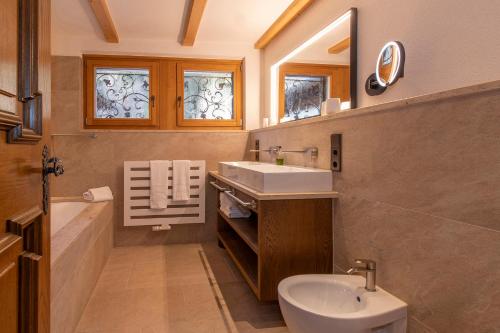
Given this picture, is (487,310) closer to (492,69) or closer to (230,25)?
(492,69)

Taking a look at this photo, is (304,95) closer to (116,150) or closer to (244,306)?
(244,306)

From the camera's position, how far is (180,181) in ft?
12.4

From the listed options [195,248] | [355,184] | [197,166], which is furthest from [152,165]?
[355,184]

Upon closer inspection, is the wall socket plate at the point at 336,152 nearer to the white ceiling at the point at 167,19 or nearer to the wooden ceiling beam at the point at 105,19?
the white ceiling at the point at 167,19

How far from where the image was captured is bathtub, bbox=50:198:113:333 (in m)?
1.72

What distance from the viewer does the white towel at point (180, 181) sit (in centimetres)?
377

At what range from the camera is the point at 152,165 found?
3721 millimetres

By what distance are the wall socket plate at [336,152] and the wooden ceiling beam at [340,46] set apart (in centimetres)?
58

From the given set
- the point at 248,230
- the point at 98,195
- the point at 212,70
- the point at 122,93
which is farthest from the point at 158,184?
the point at 248,230

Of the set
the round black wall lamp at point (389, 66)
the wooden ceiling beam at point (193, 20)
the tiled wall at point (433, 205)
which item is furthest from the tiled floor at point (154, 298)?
the wooden ceiling beam at point (193, 20)

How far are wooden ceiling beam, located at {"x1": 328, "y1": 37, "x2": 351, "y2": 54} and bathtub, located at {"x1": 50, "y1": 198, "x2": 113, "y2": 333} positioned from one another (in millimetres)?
1886

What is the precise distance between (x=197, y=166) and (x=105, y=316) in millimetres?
1857

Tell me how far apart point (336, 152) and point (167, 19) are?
6.92 ft

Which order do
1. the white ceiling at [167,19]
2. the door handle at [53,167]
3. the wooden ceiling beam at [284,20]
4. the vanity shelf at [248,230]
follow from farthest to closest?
the white ceiling at [167,19]
the wooden ceiling beam at [284,20]
the vanity shelf at [248,230]
the door handle at [53,167]
